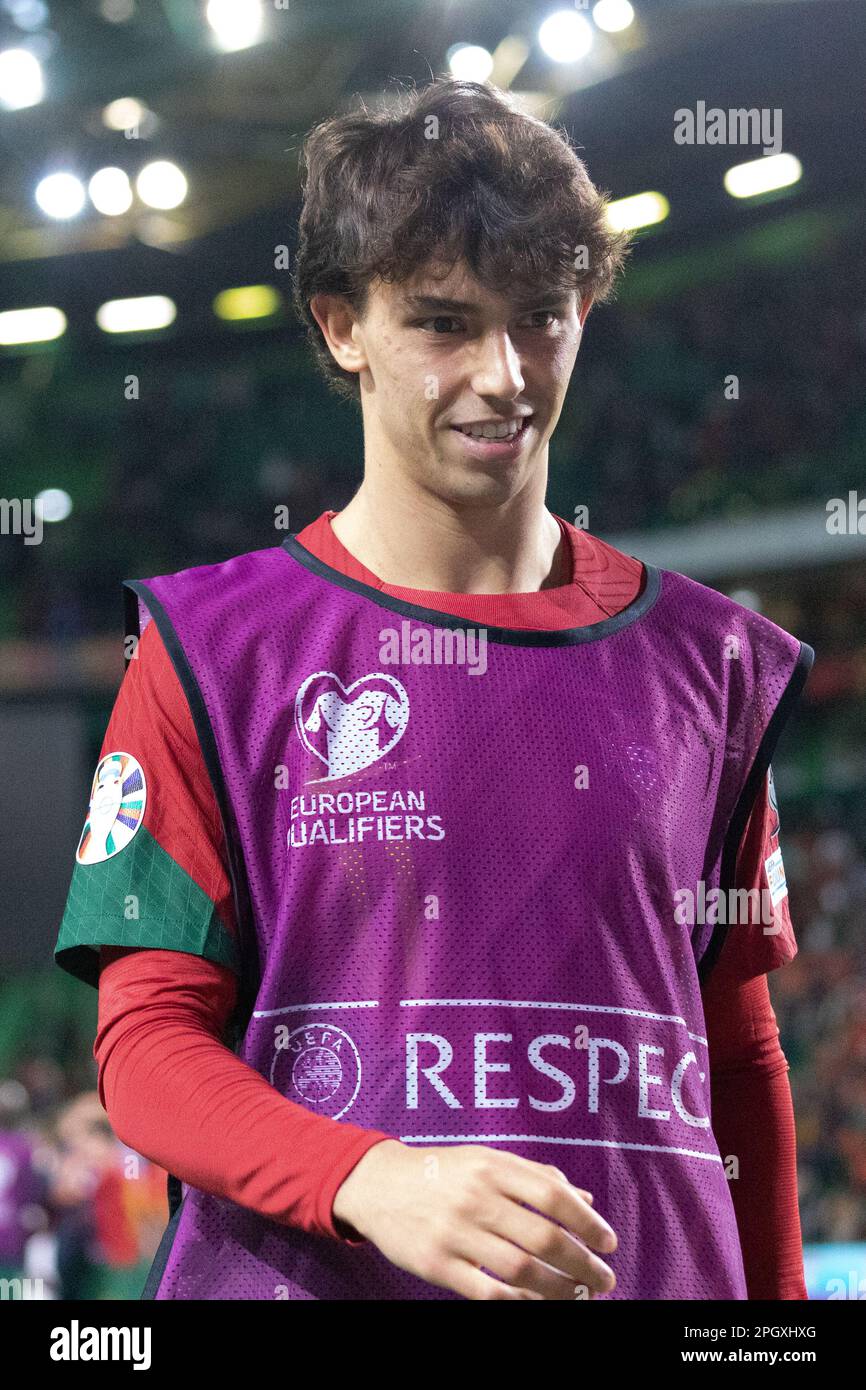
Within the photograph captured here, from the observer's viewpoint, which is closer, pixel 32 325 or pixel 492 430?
pixel 492 430

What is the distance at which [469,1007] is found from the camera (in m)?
1.08

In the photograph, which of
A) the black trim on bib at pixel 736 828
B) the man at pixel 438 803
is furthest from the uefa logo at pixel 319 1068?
the black trim on bib at pixel 736 828

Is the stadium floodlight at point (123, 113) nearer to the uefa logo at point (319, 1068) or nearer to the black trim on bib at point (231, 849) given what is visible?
the black trim on bib at point (231, 849)

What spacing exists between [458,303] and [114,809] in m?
0.45

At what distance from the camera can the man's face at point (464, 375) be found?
112cm

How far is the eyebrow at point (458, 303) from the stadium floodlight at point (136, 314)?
381 cm

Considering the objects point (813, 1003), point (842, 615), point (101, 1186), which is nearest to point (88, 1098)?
point (101, 1186)

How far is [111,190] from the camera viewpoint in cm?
440

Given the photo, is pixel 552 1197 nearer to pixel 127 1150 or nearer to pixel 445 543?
pixel 445 543

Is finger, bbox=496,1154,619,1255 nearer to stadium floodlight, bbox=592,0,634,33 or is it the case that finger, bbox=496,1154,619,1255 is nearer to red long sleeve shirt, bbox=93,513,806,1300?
red long sleeve shirt, bbox=93,513,806,1300

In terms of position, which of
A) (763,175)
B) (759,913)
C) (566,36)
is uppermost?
(763,175)

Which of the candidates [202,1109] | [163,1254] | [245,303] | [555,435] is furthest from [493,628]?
[555,435]

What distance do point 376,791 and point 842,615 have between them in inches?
236
